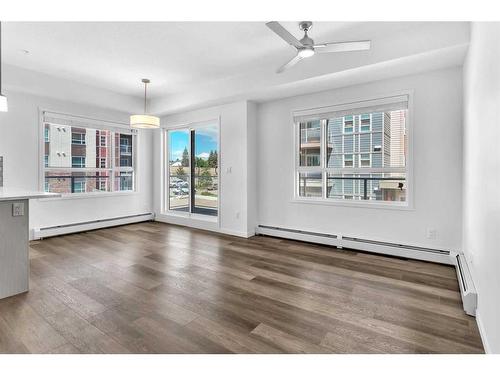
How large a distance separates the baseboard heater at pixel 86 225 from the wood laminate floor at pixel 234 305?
0.88 metres

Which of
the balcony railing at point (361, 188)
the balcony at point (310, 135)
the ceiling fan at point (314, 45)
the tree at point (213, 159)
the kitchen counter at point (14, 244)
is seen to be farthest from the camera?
the tree at point (213, 159)

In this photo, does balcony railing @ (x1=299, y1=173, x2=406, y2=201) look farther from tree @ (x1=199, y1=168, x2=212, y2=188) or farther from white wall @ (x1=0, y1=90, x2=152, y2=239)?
white wall @ (x1=0, y1=90, x2=152, y2=239)

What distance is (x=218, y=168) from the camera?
5254 millimetres

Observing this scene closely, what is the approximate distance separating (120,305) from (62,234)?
3.36 meters

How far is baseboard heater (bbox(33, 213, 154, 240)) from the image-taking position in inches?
181

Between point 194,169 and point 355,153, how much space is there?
3.31 m

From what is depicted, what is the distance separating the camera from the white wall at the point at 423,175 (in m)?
3.29

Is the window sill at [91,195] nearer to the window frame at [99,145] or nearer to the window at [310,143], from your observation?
the window frame at [99,145]

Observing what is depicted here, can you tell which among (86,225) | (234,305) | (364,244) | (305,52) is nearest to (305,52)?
(305,52)

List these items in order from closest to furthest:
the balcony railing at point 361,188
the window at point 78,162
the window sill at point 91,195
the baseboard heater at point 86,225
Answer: the balcony railing at point 361,188
the baseboard heater at point 86,225
the window sill at point 91,195
the window at point 78,162

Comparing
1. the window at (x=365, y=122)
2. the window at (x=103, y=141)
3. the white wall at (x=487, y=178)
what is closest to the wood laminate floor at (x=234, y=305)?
the white wall at (x=487, y=178)

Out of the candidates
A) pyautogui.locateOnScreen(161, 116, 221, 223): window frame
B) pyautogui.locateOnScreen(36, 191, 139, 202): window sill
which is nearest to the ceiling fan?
pyautogui.locateOnScreen(161, 116, 221, 223): window frame
